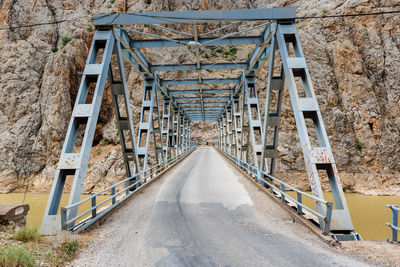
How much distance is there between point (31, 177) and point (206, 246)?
Answer: 38111mm

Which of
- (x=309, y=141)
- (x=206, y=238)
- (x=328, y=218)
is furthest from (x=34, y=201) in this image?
(x=328, y=218)

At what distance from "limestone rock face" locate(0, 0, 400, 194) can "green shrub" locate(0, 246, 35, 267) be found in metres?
28.7

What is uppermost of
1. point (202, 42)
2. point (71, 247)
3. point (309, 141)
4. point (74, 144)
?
point (202, 42)

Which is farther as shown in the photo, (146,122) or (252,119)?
(252,119)

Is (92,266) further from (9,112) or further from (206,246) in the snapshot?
(9,112)

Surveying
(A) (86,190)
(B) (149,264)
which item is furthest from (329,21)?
(A) (86,190)

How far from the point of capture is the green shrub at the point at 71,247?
3.78 m

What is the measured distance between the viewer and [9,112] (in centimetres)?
3312

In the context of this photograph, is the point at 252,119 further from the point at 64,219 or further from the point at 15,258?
the point at 15,258

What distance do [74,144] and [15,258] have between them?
11.0 ft

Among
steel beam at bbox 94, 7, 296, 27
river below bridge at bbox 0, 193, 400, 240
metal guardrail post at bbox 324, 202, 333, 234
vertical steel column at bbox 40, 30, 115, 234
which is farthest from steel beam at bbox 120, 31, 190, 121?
river below bridge at bbox 0, 193, 400, 240

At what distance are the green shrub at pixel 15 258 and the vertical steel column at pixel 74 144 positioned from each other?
1.84 metres

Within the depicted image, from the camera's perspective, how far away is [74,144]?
578cm

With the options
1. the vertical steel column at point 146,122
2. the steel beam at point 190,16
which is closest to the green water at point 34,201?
the vertical steel column at point 146,122
